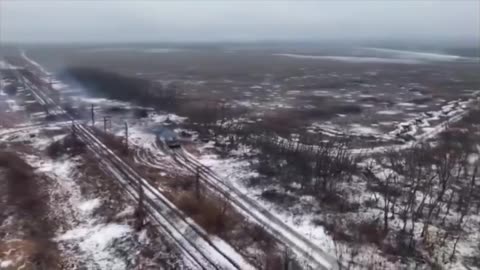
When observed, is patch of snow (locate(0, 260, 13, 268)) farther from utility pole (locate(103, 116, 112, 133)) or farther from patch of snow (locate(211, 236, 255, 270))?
utility pole (locate(103, 116, 112, 133))

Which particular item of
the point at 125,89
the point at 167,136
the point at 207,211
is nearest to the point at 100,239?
the point at 207,211

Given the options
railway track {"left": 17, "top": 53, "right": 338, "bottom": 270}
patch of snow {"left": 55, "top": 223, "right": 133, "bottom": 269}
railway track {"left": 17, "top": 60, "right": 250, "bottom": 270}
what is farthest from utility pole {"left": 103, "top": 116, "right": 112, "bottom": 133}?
patch of snow {"left": 55, "top": 223, "right": 133, "bottom": 269}

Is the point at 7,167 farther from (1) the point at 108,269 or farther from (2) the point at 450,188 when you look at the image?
(2) the point at 450,188

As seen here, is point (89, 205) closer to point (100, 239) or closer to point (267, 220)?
point (100, 239)

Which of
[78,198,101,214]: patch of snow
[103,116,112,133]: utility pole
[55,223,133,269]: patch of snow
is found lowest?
[55,223,133,269]: patch of snow

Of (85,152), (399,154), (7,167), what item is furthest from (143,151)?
(399,154)

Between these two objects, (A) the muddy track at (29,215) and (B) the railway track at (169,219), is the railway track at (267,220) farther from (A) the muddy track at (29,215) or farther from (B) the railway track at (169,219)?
Result: (A) the muddy track at (29,215)

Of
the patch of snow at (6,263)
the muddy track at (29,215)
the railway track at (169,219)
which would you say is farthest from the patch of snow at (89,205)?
the patch of snow at (6,263)

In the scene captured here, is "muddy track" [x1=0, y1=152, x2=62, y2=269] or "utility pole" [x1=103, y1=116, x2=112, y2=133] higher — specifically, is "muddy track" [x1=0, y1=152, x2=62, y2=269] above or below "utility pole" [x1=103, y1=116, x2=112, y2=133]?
below
